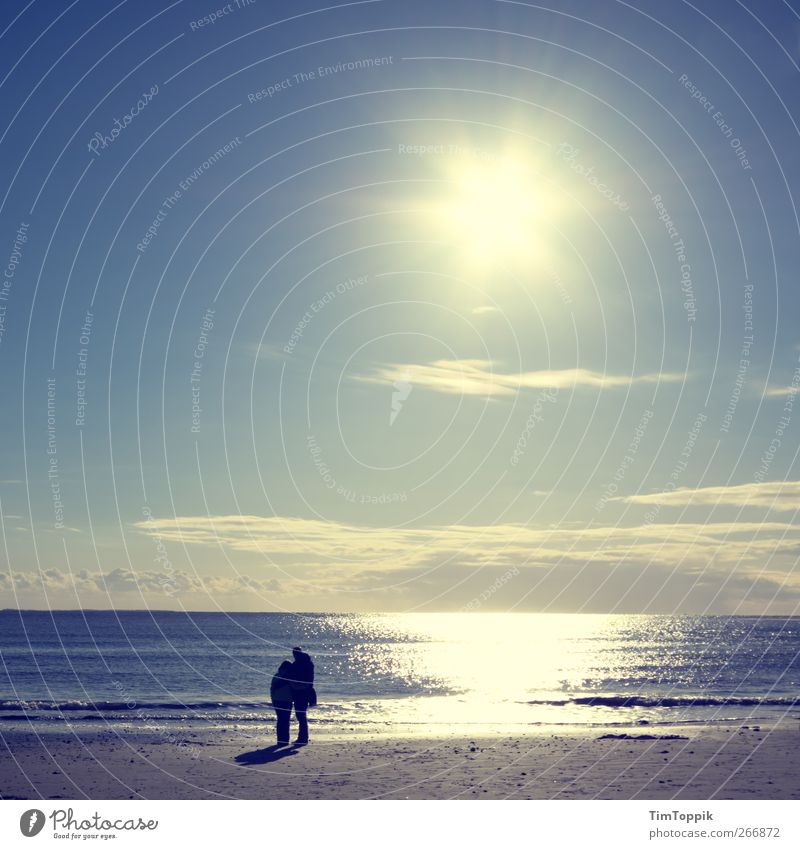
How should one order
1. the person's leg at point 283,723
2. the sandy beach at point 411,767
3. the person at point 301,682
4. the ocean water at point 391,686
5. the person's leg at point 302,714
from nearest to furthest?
1. the sandy beach at point 411,767
2. the person at point 301,682
3. the person's leg at point 302,714
4. the person's leg at point 283,723
5. the ocean water at point 391,686

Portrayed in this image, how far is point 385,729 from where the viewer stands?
3077 cm

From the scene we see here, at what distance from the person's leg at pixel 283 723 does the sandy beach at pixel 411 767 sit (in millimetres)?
656

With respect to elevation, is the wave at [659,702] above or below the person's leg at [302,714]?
below

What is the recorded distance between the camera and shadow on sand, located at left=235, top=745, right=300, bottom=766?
71.4 ft

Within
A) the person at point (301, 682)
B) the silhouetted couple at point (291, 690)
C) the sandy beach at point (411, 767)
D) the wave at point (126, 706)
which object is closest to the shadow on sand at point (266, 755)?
the sandy beach at point (411, 767)

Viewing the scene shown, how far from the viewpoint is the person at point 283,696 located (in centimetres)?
2398

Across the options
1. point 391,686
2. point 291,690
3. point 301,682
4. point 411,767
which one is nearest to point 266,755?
point 291,690

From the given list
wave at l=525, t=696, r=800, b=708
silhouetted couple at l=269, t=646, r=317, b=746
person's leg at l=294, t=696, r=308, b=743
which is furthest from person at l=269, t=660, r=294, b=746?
wave at l=525, t=696, r=800, b=708

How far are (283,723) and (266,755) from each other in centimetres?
204

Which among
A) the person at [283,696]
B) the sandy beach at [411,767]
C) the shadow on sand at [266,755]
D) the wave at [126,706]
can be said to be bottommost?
the sandy beach at [411,767]

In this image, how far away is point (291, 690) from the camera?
24172 mm

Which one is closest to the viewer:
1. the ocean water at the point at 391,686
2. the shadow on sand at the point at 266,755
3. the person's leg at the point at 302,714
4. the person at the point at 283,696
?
the shadow on sand at the point at 266,755

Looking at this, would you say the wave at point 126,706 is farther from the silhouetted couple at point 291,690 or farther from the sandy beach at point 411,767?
the silhouetted couple at point 291,690

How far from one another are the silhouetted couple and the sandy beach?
0.90 metres
